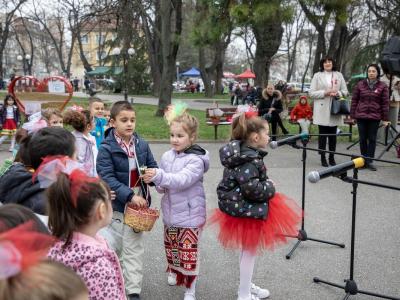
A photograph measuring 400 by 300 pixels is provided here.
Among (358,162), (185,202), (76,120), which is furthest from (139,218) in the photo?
(76,120)

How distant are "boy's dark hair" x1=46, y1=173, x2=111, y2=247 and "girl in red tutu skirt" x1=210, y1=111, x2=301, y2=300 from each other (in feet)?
4.60

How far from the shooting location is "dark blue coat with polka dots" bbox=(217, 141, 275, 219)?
3240mm

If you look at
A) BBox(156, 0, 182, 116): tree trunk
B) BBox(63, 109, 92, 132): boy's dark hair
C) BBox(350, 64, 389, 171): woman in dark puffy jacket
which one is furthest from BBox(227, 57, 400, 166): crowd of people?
BBox(156, 0, 182, 116): tree trunk

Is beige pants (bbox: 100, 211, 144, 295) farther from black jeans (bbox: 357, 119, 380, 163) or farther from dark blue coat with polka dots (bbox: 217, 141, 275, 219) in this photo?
black jeans (bbox: 357, 119, 380, 163)

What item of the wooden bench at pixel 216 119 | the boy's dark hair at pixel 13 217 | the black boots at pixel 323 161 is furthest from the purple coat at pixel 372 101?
the boy's dark hair at pixel 13 217

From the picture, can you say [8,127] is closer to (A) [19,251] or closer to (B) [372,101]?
(B) [372,101]

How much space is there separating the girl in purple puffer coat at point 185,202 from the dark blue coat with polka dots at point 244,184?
205mm

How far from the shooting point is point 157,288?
377 centimetres

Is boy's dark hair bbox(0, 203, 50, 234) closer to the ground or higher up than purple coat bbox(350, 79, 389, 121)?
closer to the ground

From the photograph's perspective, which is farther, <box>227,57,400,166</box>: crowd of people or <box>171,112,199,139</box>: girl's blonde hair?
<box>227,57,400,166</box>: crowd of people

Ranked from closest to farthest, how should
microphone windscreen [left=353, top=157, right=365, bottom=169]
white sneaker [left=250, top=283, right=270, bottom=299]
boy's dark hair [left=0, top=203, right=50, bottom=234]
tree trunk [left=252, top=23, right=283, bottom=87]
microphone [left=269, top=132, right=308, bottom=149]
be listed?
boy's dark hair [left=0, top=203, right=50, bottom=234] → microphone windscreen [left=353, top=157, right=365, bottom=169] → white sneaker [left=250, top=283, right=270, bottom=299] → microphone [left=269, top=132, right=308, bottom=149] → tree trunk [left=252, top=23, right=283, bottom=87]

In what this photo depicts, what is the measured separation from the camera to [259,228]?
11.2ft

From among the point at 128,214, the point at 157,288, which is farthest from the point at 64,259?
the point at 157,288

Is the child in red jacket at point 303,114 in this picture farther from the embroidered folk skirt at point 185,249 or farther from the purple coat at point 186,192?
the embroidered folk skirt at point 185,249
